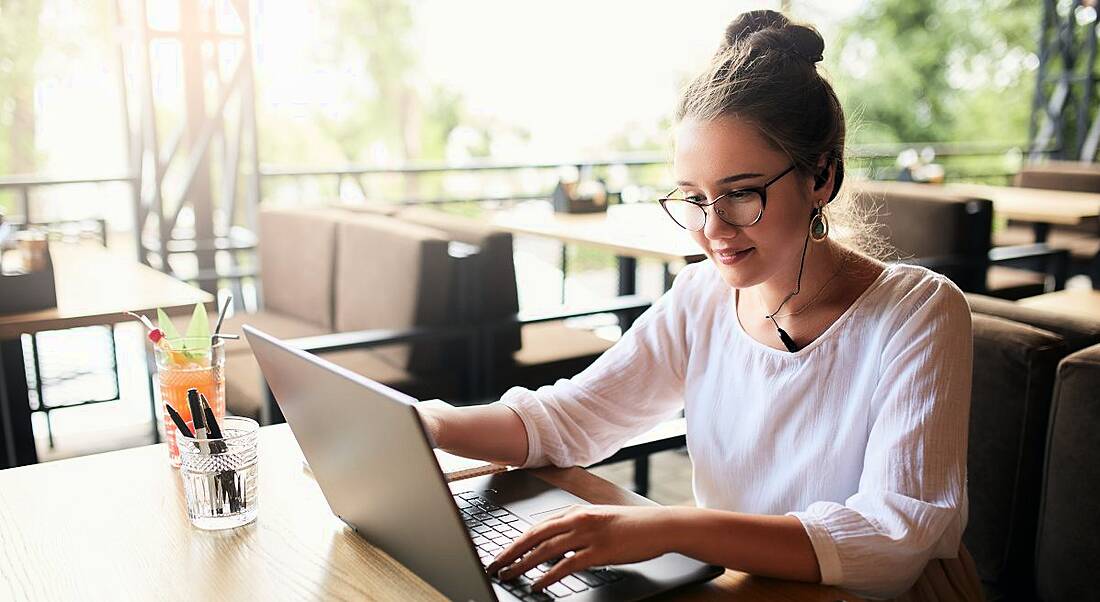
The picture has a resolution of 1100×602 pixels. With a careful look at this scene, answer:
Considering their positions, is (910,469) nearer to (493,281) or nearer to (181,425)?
(181,425)

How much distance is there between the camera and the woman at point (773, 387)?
3.35ft

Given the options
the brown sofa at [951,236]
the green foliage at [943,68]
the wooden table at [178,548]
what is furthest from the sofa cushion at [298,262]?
the green foliage at [943,68]

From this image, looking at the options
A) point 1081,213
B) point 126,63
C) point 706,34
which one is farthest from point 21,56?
point 706,34

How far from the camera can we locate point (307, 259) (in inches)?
139

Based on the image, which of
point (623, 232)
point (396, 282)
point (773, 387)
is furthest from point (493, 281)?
point (773, 387)

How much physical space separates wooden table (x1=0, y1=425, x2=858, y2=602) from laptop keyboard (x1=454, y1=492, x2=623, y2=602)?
7 centimetres

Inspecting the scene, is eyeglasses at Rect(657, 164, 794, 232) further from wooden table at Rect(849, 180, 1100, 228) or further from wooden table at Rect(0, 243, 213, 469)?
wooden table at Rect(849, 180, 1100, 228)

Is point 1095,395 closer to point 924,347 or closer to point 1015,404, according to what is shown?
point 1015,404

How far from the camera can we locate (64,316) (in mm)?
2404

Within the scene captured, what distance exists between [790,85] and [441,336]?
1.58 m

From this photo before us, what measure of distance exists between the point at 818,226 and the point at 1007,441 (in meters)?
0.67

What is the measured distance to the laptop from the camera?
85 centimetres

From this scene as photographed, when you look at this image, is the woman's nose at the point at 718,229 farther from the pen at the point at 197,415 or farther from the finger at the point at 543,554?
the pen at the point at 197,415

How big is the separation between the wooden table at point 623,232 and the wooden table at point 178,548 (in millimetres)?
2038
